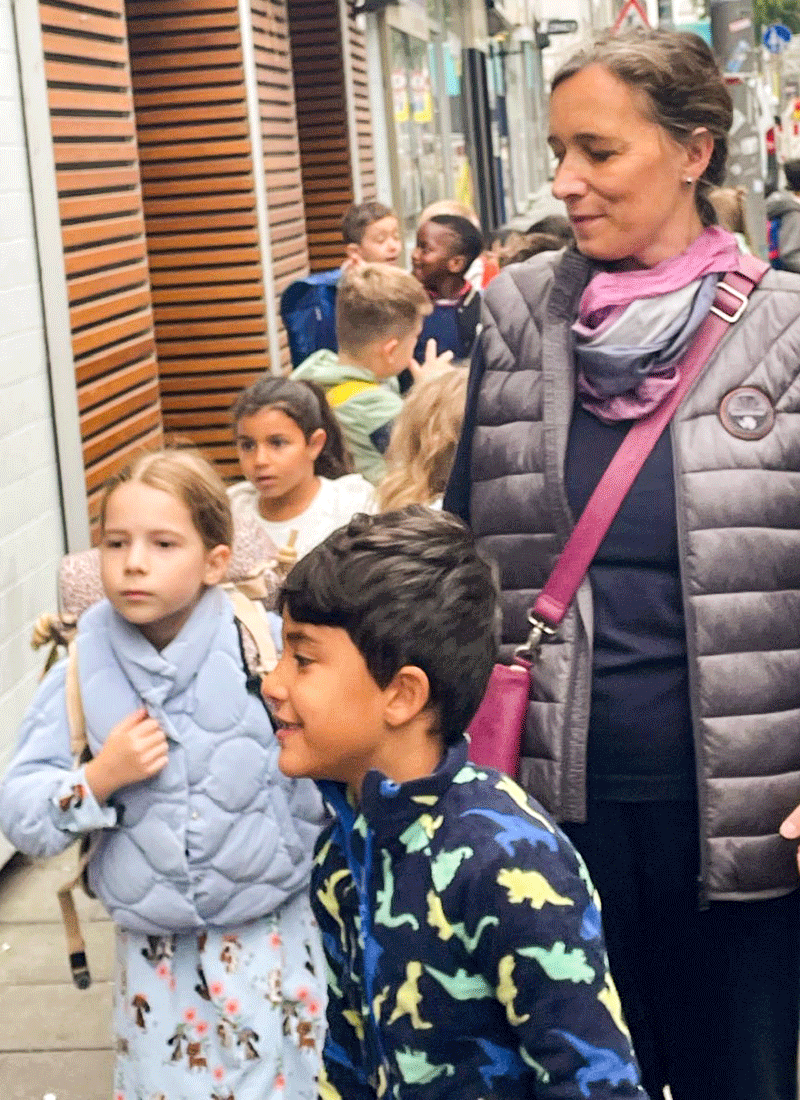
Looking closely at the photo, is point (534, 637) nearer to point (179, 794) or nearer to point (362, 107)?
point (179, 794)

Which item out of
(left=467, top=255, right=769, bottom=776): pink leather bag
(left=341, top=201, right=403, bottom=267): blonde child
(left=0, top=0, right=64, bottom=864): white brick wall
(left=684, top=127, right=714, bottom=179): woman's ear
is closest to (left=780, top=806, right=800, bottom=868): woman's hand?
(left=467, top=255, right=769, bottom=776): pink leather bag

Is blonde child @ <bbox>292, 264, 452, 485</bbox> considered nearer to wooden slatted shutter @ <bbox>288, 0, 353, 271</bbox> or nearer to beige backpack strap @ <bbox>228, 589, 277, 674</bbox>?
beige backpack strap @ <bbox>228, 589, 277, 674</bbox>

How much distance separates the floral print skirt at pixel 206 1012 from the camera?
3604mm

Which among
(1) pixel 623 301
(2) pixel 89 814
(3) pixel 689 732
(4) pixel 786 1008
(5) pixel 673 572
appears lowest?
(4) pixel 786 1008

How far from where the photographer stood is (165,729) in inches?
140

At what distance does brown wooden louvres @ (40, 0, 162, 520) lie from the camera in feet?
24.6

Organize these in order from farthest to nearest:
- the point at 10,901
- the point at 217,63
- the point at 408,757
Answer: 1. the point at 217,63
2. the point at 10,901
3. the point at 408,757

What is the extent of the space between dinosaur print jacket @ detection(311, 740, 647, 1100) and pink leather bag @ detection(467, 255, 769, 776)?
0.59m

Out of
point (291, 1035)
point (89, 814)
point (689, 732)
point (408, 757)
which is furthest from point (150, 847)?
point (408, 757)

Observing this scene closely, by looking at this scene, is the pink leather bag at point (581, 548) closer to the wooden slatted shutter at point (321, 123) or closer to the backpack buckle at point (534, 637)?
the backpack buckle at point (534, 637)

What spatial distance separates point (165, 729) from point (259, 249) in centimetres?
810

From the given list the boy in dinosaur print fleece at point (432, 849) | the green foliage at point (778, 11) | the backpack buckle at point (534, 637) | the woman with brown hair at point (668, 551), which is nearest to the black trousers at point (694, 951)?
the woman with brown hair at point (668, 551)

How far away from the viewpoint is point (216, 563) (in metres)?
3.74

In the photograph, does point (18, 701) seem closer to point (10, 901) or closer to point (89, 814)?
point (10, 901)
